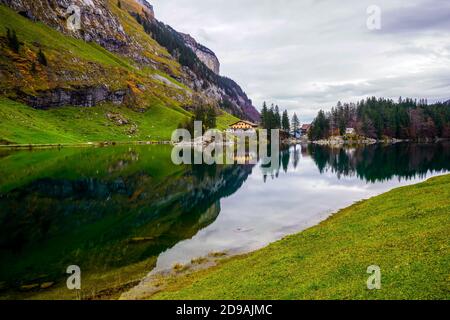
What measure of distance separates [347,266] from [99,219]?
3623 cm

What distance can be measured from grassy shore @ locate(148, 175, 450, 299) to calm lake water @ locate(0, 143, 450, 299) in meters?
7.02

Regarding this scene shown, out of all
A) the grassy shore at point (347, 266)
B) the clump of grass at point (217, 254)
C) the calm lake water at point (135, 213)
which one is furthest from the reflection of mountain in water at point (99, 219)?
the grassy shore at point (347, 266)

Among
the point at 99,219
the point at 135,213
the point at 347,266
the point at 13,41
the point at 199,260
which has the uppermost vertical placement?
the point at 13,41

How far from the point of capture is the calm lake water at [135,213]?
33125 mm

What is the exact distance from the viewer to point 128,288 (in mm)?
29047

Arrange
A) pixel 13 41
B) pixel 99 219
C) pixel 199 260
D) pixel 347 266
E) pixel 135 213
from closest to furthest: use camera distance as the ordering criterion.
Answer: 1. pixel 347 266
2. pixel 199 260
3. pixel 99 219
4. pixel 135 213
5. pixel 13 41

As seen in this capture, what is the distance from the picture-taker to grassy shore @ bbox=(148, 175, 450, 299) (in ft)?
64.0

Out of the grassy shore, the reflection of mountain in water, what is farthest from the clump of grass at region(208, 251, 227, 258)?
the reflection of mountain in water

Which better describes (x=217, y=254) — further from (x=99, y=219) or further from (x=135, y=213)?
(x=135, y=213)

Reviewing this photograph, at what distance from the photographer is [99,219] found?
5078 cm

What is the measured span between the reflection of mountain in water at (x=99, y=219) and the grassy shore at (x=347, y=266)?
8706 mm

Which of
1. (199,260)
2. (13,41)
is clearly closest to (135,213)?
(199,260)

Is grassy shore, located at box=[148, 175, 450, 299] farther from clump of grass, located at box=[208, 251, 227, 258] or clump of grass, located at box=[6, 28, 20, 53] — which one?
clump of grass, located at box=[6, 28, 20, 53]

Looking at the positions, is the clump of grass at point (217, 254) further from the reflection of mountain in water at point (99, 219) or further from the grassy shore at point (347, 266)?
the reflection of mountain in water at point (99, 219)
